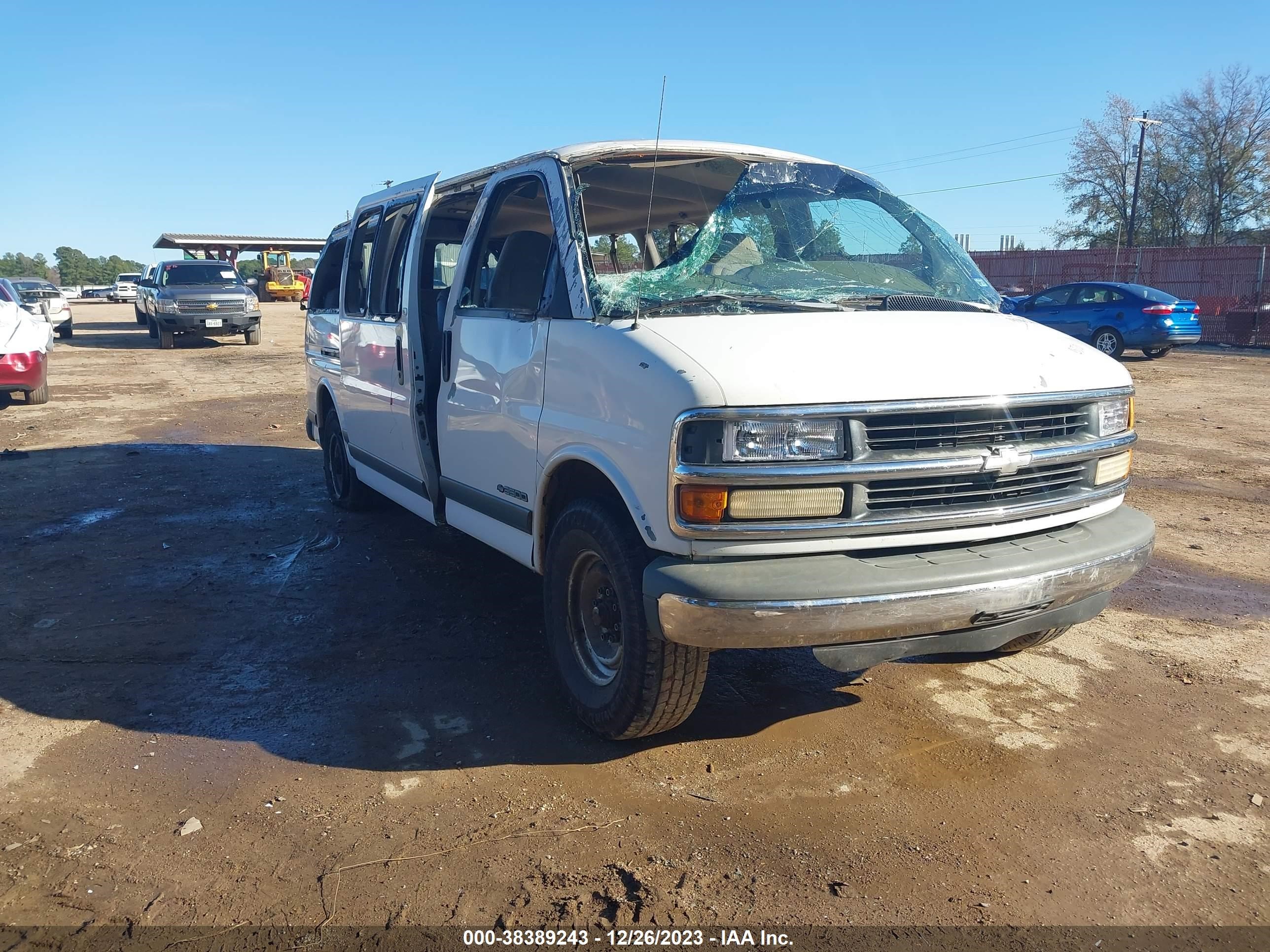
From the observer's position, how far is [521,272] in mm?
4184

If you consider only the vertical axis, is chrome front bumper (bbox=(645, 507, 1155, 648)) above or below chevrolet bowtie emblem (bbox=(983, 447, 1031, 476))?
below

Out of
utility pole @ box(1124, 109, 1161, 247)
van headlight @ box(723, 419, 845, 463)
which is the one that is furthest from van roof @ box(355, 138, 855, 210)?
utility pole @ box(1124, 109, 1161, 247)

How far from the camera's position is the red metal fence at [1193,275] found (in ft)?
79.8

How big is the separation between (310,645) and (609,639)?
5.85 ft

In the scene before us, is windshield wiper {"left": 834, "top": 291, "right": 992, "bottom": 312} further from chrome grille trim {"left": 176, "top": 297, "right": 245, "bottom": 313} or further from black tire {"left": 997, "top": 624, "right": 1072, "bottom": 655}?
chrome grille trim {"left": 176, "top": 297, "right": 245, "bottom": 313}

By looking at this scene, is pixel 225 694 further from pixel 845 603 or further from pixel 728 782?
pixel 845 603

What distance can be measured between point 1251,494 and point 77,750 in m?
8.15

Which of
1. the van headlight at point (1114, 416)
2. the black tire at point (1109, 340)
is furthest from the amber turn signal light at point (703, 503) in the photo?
the black tire at point (1109, 340)

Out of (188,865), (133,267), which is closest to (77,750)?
(188,865)

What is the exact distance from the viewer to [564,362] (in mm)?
3680

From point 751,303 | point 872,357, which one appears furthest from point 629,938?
point 751,303

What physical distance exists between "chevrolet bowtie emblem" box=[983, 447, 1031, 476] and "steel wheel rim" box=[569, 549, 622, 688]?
1348 millimetres

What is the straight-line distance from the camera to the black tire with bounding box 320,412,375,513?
7.06 metres

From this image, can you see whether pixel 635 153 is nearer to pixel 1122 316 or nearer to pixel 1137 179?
pixel 1122 316
